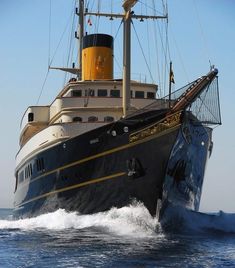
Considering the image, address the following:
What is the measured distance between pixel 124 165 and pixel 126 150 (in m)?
0.53

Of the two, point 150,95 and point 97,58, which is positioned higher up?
point 97,58

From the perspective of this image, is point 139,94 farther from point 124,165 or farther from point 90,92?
point 124,165

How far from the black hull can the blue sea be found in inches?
20.4

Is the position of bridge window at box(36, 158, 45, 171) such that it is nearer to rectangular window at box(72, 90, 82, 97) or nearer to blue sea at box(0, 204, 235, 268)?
blue sea at box(0, 204, 235, 268)

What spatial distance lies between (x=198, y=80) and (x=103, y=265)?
10172 millimetres

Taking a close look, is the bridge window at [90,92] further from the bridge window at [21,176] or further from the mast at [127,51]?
the bridge window at [21,176]

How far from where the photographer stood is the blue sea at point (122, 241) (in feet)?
43.1

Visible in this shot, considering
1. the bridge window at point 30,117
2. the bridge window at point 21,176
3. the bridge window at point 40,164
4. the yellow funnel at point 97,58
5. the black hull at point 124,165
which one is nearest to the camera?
the black hull at point 124,165

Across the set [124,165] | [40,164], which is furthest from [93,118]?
[124,165]

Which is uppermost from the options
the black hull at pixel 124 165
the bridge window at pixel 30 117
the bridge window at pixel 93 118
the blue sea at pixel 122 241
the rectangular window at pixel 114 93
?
the rectangular window at pixel 114 93

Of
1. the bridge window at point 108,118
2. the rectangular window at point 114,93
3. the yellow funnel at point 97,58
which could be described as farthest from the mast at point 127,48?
the yellow funnel at point 97,58

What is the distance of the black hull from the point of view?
65.1 ft

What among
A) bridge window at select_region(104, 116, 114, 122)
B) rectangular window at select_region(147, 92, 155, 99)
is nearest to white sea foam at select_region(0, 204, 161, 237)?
bridge window at select_region(104, 116, 114, 122)

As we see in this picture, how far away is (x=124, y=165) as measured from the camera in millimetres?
20000
